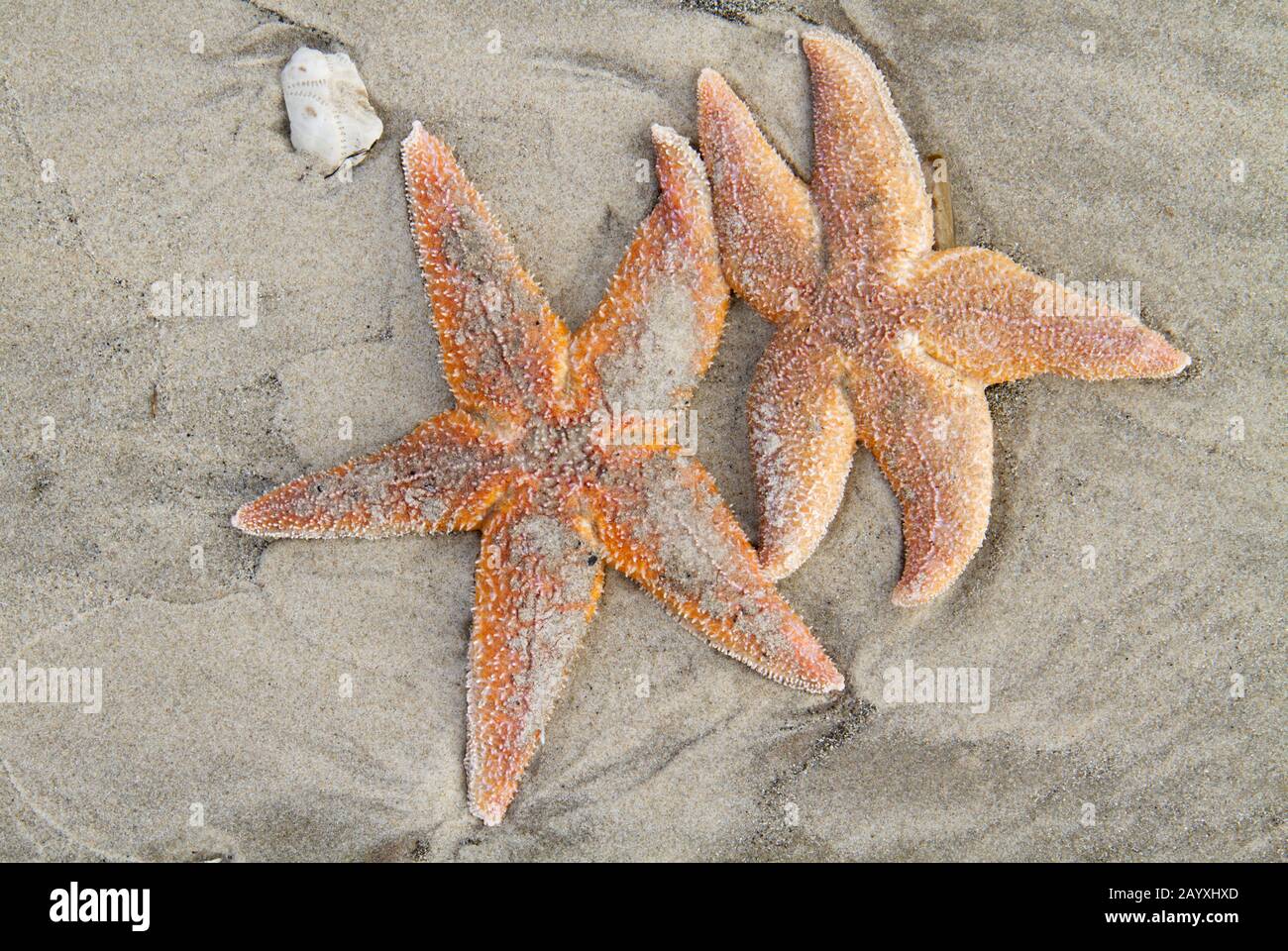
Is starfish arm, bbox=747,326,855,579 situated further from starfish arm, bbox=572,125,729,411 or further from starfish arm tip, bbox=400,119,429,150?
starfish arm tip, bbox=400,119,429,150

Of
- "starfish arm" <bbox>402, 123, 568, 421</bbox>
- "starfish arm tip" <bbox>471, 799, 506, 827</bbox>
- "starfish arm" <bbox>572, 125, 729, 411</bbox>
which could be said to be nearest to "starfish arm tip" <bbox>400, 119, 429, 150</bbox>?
"starfish arm" <bbox>402, 123, 568, 421</bbox>

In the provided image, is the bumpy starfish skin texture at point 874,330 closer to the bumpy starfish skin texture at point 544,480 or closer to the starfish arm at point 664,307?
the starfish arm at point 664,307

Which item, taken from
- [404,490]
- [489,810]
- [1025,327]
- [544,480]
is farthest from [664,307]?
[489,810]

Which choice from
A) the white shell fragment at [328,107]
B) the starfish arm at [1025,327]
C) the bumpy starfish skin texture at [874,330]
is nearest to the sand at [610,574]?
the white shell fragment at [328,107]

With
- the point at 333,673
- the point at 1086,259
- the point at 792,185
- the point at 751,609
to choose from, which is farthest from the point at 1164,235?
the point at 333,673

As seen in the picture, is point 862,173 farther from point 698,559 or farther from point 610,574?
point 610,574

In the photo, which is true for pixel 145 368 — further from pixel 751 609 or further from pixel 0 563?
pixel 751 609
